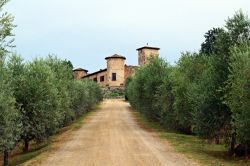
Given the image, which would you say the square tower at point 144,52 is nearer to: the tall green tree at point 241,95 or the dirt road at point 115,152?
the dirt road at point 115,152

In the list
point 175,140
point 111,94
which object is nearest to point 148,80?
point 175,140

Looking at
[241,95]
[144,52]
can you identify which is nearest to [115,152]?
[241,95]

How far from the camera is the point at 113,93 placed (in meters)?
131

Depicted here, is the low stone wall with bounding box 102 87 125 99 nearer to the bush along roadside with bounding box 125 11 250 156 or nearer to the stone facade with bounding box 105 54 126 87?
the stone facade with bounding box 105 54 126 87

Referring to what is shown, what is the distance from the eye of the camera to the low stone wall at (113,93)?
128100 millimetres

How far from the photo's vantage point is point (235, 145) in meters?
32.4

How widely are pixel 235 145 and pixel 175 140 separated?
24.2 ft

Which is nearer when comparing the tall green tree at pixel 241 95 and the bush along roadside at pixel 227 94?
the tall green tree at pixel 241 95

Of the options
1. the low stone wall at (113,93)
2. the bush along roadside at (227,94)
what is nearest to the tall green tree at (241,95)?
the bush along roadside at (227,94)

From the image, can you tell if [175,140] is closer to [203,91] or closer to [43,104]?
[203,91]

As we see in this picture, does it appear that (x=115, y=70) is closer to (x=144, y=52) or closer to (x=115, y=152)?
(x=144, y=52)

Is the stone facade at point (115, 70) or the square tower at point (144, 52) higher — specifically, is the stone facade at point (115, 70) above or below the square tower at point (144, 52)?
below

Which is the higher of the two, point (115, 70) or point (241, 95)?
point (115, 70)

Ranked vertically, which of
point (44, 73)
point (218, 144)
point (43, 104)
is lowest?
point (218, 144)
